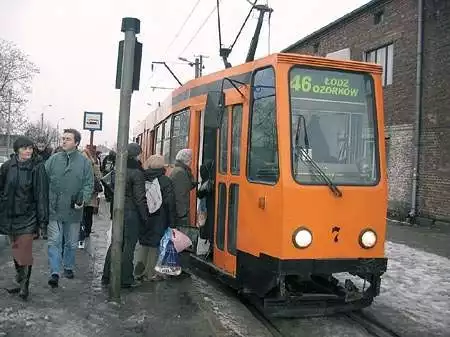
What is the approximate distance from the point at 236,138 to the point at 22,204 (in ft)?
8.33

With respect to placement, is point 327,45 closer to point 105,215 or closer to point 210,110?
point 105,215

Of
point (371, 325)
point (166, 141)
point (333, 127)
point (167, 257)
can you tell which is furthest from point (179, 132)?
point (371, 325)

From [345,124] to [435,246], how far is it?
7.50 m

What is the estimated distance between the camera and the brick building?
16.1m

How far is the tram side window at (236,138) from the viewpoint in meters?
6.87

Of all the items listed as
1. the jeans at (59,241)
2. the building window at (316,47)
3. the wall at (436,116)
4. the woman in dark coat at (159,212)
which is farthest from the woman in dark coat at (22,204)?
the building window at (316,47)

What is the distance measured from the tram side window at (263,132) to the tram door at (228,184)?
1.09 ft

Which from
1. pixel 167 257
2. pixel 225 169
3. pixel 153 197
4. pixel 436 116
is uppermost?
pixel 436 116

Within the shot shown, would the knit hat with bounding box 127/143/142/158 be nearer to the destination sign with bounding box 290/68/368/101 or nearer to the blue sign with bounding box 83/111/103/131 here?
the destination sign with bounding box 290/68/368/101

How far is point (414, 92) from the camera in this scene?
56.6 feet

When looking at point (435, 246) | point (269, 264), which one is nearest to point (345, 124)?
point (269, 264)

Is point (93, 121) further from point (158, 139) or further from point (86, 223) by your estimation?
point (86, 223)

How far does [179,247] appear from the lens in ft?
24.4

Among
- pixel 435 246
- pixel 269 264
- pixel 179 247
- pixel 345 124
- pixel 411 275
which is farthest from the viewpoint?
pixel 435 246
